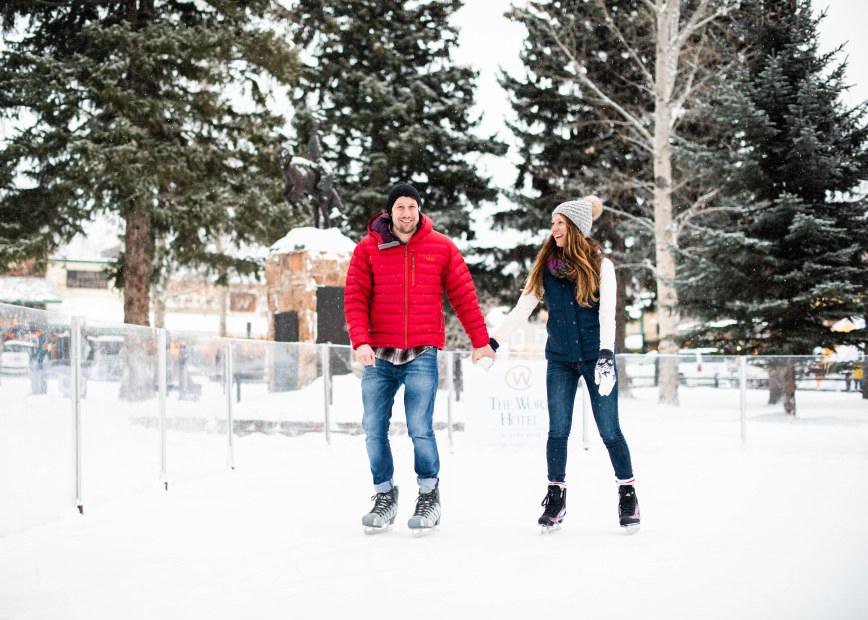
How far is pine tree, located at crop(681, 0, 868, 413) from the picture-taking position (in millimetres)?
11383

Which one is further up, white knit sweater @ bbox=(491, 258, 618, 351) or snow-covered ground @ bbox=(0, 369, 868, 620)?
white knit sweater @ bbox=(491, 258, 618, 351)

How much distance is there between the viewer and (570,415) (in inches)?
Result: 158

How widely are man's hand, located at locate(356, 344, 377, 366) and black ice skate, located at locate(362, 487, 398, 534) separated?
0.70 meters

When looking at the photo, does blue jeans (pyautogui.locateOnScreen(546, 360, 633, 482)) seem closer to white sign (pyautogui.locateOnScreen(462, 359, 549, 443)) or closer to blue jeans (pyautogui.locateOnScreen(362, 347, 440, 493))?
blue jeans (pyautogui.locateOnScreen(362, 347, 440, 493))

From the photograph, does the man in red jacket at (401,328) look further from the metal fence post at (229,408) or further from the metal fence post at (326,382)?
the metal fence post at (326,382)

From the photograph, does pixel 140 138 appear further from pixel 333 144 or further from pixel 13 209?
pixel 333 144

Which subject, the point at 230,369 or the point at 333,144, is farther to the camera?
the point at 333,144

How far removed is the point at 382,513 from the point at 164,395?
2281 millimetres

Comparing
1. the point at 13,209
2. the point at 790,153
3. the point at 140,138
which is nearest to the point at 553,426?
the point at 790,153

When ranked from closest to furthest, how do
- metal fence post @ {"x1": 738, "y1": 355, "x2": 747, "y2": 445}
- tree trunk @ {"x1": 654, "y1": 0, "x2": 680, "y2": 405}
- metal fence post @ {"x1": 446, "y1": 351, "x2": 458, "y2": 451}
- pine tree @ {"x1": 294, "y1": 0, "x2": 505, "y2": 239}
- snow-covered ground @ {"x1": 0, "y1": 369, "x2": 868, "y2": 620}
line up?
snow-covered ground @ {"x1": 0, "y1": 369, "x2": 868, "y2": 620}, metal fence post @ {"x1": 738, "y1": 355, "x2": 747, "y2": 445}, metal fence post @ {"x1": 446, "y1": 351, "x2": 458, "y2": 451}, tree trunk @ {"x1": 654, "y1": 0, "x2": 680, "y2": 405}, pine tree @ {"x1": 294, "y1": 0, "x2": 505, "y2": 239}

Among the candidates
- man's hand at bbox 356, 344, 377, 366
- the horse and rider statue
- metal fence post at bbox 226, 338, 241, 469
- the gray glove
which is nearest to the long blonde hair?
the gray glove

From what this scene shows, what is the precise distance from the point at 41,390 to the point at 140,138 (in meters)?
12.1

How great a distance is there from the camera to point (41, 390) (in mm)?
Result: 3910

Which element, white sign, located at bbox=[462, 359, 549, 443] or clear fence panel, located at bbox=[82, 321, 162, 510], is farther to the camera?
white sign, located at bbox=[462, 359, 549, 443]
